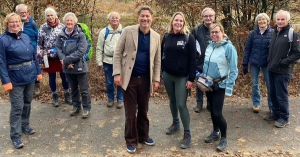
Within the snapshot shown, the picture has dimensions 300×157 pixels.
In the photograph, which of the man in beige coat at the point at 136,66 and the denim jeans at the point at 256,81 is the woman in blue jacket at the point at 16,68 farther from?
the denim jeans at the point at 256,81

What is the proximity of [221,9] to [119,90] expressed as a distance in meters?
4.46

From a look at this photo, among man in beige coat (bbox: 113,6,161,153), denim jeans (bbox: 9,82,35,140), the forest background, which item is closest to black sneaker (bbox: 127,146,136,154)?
man in beige coat (bbox: 113,6,161,153)

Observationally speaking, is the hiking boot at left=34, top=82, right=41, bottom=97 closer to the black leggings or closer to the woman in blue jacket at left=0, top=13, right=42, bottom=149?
the woman in blue jacket at left=0, top=13, right=42, bottom=149


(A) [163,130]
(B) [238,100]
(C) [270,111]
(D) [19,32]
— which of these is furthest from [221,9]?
(D) [19,32]

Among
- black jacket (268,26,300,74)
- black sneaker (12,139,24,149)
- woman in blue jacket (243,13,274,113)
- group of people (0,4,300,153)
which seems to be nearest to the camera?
group of people (0,4,300,153)

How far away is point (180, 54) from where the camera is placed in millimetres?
5441

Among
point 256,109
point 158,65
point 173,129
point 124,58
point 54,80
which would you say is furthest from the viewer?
point 54,80

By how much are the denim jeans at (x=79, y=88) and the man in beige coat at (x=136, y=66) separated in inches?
57.8

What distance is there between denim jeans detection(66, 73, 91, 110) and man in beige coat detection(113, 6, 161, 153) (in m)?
1.47

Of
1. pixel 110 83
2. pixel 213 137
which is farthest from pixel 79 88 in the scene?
pixel 213 137

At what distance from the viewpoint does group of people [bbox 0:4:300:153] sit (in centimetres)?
537

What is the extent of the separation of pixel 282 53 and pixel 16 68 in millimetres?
4207

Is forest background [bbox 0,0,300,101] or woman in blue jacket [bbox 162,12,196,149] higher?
forest background [bbox 0,0,300,101]

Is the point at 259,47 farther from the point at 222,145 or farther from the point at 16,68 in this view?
the point at 16,68
